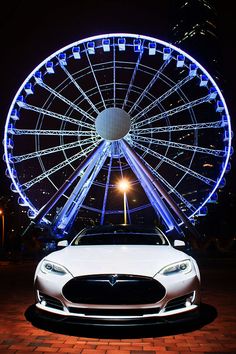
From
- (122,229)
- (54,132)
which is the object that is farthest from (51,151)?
(122,229)

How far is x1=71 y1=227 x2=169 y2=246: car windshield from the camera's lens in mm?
5335

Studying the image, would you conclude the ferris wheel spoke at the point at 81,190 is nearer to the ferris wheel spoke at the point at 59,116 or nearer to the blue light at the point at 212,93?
the ferris wheel spoke at the point at 59,116

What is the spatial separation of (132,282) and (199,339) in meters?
0.91

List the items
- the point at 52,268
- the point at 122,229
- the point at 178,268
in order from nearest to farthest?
the point at 178,268 → the point at 52,268 → the point at 122,229

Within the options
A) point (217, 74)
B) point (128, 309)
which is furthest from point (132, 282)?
point (217, 74)

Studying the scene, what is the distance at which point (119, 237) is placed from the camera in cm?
553

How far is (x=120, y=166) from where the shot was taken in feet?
61.4

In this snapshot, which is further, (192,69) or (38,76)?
(38,76)

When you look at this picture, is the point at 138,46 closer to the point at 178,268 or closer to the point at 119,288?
the point at 178,268

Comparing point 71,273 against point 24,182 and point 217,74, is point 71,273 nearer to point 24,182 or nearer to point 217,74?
point 24,182

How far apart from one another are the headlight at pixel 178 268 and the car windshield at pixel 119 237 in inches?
40.3

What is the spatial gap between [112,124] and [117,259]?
43.4ft

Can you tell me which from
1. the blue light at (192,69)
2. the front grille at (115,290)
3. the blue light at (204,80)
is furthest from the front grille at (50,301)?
the blue light at (192,69)

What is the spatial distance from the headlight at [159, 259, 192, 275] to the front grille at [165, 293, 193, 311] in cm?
24
